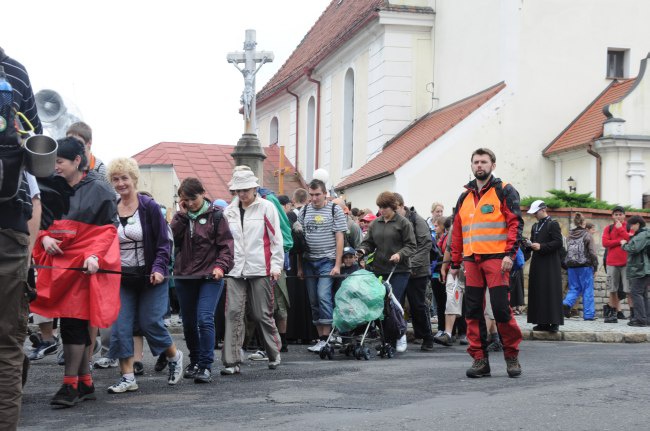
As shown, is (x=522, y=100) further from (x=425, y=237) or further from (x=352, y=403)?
(x=352, y=403)

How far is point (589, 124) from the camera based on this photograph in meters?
27.3

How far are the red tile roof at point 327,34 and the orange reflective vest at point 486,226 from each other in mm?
22916

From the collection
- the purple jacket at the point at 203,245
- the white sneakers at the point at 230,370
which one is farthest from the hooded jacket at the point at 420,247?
the purple jacket at the point at 203,245

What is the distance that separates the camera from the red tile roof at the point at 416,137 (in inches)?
1089

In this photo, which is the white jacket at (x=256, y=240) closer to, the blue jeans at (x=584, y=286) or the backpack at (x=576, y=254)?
the backpack at (x=576, y=254)

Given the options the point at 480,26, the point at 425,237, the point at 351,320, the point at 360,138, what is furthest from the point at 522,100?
the point at 351,320

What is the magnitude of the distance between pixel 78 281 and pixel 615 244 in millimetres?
12927

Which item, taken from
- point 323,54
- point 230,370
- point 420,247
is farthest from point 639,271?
point 323,54

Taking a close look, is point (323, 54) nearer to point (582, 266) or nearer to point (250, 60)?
point (250, 60)

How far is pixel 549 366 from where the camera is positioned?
10602 millimetres

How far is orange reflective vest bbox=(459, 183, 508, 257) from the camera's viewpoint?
9.59m

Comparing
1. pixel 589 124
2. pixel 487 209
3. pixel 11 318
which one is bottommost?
pixel 11 318

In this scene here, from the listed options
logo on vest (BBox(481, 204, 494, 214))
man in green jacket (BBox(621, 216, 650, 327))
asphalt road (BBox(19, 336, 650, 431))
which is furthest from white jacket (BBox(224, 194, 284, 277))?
man in green jacket (BBox(621, 216, 650, 327))

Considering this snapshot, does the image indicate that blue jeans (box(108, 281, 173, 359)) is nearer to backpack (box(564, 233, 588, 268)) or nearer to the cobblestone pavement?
the cobblestone pavement
